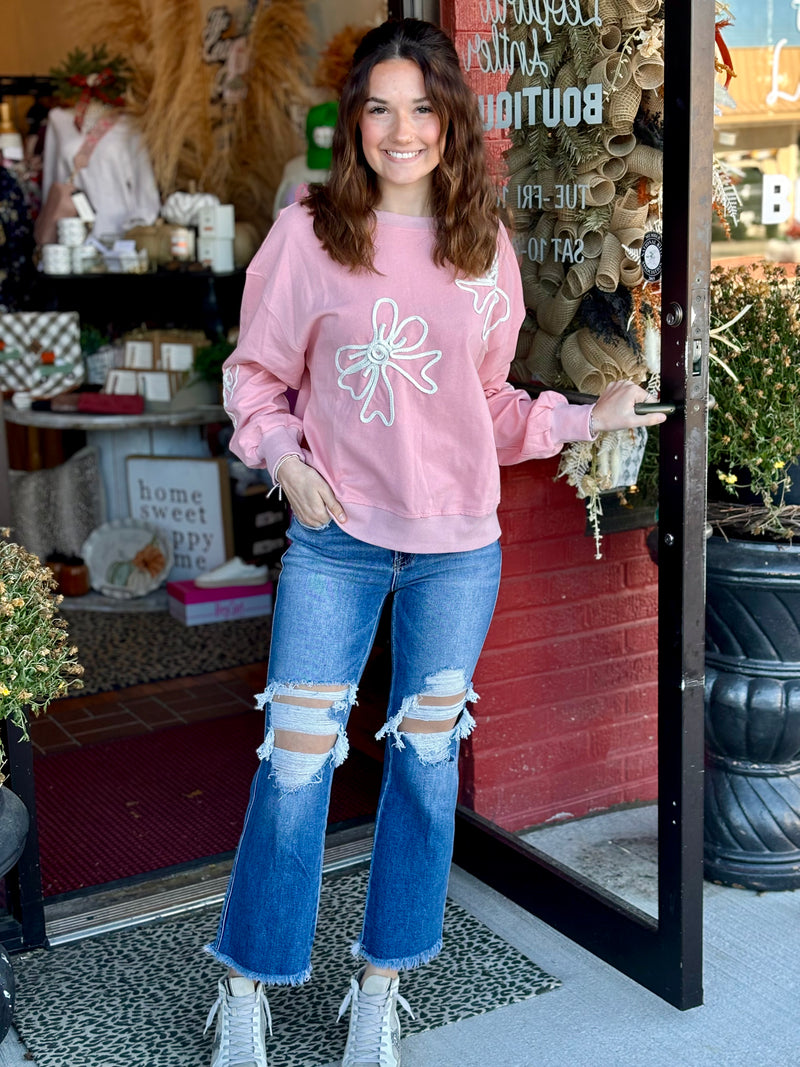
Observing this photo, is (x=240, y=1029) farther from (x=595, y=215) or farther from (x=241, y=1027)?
(x=595, y=215)

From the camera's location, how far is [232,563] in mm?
5195

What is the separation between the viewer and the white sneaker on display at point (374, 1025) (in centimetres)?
234

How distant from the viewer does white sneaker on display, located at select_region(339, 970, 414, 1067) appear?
2340 millimetres

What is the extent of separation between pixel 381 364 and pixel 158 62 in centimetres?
388

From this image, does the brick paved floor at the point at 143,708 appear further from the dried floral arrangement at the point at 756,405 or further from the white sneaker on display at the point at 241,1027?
the dried floral arrangement at the point at 756,405

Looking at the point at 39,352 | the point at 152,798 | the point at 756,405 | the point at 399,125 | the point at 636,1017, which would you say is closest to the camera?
the point at 399,125

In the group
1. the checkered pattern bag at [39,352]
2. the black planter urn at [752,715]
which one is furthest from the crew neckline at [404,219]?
the checkered pattern bag at [39,352]

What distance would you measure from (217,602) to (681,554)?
116 inches

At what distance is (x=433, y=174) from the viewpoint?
7.48 ft

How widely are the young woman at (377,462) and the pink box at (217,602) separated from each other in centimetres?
273

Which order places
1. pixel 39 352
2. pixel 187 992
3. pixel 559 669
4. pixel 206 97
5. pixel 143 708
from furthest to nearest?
pixel 206 97
pixel 39 352
pixel 143 708
pixel 559 669
pixel 187 992

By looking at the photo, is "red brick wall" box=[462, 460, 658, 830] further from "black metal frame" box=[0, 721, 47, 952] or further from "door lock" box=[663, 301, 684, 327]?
"black metal frame" box=[0, 721, 47, 952]

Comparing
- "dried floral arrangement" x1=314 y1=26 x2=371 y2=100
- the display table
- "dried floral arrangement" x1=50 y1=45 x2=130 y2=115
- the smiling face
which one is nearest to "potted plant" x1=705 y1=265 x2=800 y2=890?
the smiling face

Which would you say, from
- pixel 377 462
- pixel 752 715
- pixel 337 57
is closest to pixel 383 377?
pixel 377 462
